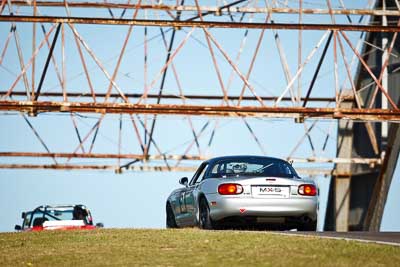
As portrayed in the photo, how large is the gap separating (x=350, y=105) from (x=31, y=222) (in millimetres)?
21244

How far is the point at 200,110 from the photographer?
1230 inches

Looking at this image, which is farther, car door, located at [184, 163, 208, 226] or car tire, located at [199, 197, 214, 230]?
car door, located at [184, 163, 208, 226]

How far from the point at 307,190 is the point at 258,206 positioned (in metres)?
0.92

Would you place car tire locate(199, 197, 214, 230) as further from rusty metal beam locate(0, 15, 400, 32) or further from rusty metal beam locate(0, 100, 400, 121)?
rusty metal beam locate(0, 100, 400, 121)

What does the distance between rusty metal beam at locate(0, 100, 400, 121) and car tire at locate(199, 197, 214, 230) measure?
9.61 meters

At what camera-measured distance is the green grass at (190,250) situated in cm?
1490

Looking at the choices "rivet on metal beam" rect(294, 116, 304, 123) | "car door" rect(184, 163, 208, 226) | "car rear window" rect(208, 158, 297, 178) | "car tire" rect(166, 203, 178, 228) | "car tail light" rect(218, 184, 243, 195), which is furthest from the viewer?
"rivet on metal beam" rect(294, 116, 304, 123)

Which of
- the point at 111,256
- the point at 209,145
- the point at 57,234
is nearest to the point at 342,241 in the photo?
the point at 111,256

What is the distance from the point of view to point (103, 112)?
31.1 metres

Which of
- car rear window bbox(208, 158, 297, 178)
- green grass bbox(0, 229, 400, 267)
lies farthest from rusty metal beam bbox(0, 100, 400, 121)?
green grass bbox(0, 229, 400, 267)

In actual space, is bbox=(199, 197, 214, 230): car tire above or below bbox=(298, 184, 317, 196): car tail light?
below

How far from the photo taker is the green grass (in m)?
14.9

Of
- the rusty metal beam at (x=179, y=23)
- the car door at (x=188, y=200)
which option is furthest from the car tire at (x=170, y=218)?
the rusty metal beam at (x=179, y=23)

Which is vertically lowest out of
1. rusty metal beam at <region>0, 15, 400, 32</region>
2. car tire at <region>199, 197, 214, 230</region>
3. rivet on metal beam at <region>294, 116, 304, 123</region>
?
car tire at <region>199, 197, 214, 230</region>
